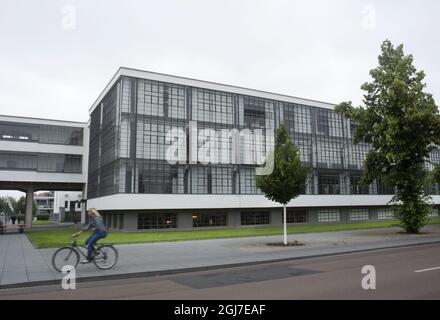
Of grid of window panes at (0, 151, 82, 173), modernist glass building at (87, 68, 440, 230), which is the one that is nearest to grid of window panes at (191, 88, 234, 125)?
modernist glass building at (87, 68, 440, 230)

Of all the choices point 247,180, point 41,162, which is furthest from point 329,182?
point 41,162

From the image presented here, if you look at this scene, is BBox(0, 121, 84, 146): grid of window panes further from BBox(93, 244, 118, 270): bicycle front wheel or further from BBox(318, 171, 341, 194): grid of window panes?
BBox(93, 244, 118, 270): bicycle front wheel

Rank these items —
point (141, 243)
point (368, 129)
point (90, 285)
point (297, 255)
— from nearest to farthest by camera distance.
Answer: point (90, 285) < point (297, 255) < point (141, 243) < point (368, 129)

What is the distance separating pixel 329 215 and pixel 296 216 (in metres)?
5.32

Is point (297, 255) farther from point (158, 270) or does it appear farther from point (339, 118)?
point (339, 118)

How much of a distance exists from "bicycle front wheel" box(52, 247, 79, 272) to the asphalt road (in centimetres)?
174

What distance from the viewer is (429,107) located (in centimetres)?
2469

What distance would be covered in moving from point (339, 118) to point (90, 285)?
155 ft

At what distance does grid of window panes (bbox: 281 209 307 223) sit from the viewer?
47031 mm

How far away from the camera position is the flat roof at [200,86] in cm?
3866

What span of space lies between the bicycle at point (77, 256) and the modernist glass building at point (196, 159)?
23994 mm

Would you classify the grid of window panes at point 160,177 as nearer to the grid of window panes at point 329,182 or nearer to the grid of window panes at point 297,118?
the grid of window panes at point 297,118
